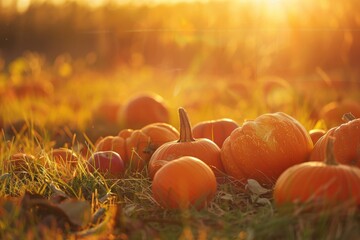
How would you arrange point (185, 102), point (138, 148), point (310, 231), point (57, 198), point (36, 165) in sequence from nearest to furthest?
point (310, 231) < point (57, 198) < point (36, 165) < point (138, 148) < point (185, 102)

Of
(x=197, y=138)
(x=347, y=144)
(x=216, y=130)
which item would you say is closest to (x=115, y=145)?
(x=197, y=138)

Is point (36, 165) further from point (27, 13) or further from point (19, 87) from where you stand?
point (27, 13)

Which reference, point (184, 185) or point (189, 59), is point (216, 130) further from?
point (189, 59)

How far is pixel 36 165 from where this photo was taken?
320 cm

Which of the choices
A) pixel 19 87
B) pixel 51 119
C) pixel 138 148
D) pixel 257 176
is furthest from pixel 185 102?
pixel 257 176

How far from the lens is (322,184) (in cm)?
218

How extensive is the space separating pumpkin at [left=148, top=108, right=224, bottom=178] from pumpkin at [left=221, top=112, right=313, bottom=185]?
0.34 ft

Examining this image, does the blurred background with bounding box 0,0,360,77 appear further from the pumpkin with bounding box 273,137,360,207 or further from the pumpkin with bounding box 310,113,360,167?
the pumpkin with bounding box 273,137,360,207

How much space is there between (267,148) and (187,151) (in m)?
0.41

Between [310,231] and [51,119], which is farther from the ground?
[310,231]

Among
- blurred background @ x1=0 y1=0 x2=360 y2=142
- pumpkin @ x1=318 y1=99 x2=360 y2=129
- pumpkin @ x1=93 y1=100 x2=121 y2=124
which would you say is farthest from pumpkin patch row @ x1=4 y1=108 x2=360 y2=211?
pumpkin @ x1=93 y1=100 x2=121 y2=124

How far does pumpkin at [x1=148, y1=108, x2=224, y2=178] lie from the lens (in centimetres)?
288

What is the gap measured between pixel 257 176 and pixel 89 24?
13780 millimetres

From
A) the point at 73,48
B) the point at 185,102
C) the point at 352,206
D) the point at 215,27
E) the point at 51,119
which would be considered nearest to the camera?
the point at 352,206
